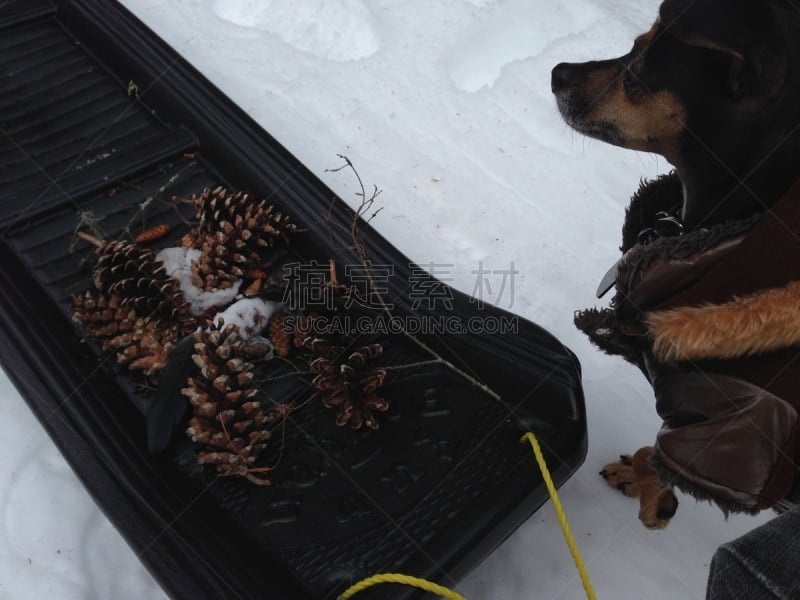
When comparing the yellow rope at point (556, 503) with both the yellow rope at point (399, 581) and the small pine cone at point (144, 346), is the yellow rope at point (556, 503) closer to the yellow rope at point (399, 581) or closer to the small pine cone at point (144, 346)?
the yellow rope at point (399, 581)

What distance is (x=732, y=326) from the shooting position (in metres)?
0.76

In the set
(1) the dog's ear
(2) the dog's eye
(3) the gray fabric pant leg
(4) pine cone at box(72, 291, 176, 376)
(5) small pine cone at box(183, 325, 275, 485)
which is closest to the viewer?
(3) the gray fabric pant leg

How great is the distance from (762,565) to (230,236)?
92cm

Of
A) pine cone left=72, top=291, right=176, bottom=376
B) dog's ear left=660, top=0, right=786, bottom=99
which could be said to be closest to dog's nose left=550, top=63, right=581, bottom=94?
dog's ear left=660, top=0, right=786, bottom=99

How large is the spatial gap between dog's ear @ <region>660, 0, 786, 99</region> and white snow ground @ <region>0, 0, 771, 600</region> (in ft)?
2.43

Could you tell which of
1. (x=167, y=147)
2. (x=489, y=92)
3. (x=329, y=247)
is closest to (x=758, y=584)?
(x=329, y=247)

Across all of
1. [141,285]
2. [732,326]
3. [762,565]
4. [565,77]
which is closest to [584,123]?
[565,77]

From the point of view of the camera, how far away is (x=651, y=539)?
3.89 feet

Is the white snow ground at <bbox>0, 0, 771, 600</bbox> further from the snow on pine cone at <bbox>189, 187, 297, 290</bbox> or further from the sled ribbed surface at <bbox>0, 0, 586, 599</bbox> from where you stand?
the snow on pine cone at <bbox>189, 187, 297, 290</bbox>

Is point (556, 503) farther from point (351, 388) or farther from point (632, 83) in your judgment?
point (632, 83)

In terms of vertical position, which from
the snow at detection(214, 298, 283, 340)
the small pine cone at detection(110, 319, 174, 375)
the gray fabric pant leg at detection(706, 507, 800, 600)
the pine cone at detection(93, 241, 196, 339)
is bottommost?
the gray fabric pant leg at detection(706, 507, 800, 600)

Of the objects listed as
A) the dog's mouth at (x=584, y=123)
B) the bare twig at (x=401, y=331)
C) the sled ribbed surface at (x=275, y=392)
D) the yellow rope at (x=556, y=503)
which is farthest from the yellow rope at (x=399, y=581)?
the dog's mouth at (x=584, y=123)

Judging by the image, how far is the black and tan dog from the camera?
738 mm

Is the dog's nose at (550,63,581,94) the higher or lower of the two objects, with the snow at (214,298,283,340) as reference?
lower
